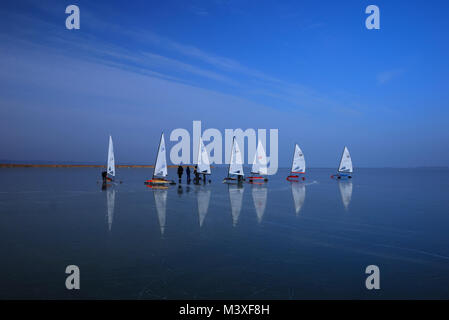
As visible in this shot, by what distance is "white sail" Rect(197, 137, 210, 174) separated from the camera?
3975cm

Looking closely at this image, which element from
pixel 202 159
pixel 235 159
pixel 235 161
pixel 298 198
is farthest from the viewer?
pixel 235 161

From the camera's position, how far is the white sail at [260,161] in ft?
150

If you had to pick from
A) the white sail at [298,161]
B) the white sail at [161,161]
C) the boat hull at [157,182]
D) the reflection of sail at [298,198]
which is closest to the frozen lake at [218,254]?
the reflection of sail at [298,198]

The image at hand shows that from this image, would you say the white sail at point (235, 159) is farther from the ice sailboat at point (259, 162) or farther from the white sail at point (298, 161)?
the white sail at point (298, 161)

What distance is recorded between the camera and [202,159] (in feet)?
133

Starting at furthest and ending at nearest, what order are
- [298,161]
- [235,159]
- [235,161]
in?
[298,161] → [235,161] → [235,159]

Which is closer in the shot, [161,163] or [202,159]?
[161,163]

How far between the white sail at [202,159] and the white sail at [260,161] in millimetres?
9066

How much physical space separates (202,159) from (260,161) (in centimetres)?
1074

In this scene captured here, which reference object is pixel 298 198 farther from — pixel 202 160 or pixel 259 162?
pixel 259 162

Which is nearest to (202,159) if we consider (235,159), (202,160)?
(202,160)

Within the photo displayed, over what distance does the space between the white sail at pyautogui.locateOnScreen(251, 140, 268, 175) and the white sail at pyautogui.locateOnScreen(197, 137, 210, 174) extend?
9.07 metres
